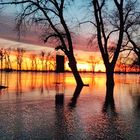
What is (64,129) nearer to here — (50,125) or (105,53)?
(50,125)

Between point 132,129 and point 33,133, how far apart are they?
2.95 m

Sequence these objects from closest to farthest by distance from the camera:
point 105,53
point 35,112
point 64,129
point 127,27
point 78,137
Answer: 1. point 78,137
2. point 64,129
3. point 35,112
4. point 105,53
5. point 127,27

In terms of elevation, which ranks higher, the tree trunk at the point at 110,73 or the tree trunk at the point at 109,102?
the tree trunk at the point at 110,73

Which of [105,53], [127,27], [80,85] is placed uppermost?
[127,27]

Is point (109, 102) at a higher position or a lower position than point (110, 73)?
lower

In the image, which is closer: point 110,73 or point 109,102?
point 109,102

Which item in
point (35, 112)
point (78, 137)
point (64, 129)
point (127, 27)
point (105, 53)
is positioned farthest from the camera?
point (127, 27)

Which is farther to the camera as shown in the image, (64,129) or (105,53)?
(105,53)

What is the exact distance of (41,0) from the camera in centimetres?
3834

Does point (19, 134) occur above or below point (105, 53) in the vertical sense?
below

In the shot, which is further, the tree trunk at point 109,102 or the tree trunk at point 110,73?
the tree trunk at point 110,73

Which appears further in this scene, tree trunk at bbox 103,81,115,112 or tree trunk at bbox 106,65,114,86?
tree trunk at bbox 106,65,114,86

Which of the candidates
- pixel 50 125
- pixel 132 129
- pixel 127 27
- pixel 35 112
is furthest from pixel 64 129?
pixel 127 27

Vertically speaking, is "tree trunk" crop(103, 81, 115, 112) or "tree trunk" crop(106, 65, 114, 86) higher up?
"tree trunk" crop(106, 65, 114, 86)
